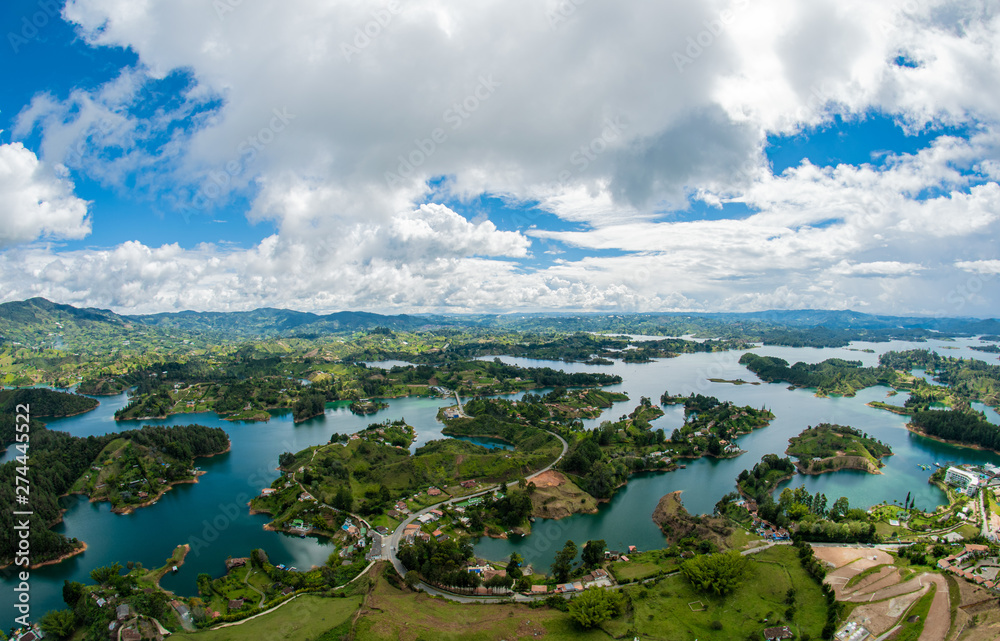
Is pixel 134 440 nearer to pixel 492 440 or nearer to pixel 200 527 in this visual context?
pixel 200 527

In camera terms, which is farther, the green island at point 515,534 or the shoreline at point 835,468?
the shoreline at point 835,468

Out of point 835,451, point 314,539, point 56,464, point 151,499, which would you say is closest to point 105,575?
point 314,539

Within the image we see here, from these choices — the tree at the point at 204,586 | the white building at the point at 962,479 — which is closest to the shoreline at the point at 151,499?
the tree at the point at 204,586

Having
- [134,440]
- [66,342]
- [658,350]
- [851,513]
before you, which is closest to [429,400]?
[134,440]

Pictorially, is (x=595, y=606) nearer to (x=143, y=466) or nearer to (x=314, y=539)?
(x=314, y=539)

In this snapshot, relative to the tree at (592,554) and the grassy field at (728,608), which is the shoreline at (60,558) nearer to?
the tree at (592,554)

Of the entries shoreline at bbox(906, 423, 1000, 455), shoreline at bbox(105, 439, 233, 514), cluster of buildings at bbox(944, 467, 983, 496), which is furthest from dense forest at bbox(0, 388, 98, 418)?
shoreline at bbox(906, 423, 1000, 455)
